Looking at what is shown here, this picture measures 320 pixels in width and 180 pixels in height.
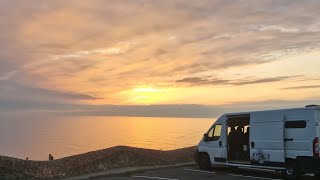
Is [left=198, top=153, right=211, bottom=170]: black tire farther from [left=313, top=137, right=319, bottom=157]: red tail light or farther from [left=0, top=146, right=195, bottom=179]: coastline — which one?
[left=313, top=137, right=319, bottom=157]: red tail light

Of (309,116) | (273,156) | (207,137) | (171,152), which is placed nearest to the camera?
(309,116)

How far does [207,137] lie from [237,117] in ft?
6.44

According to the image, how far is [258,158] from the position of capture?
693 inches

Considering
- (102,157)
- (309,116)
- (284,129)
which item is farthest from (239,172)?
(102,157)

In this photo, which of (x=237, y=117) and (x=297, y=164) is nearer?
(x=297, y=164)

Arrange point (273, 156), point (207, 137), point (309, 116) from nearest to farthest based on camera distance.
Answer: point (309, 116) → point (273, 156) → point (207, 137)

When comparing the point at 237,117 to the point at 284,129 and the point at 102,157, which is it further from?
→ the point at 102,157

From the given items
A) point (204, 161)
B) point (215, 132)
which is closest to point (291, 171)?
point (215, 132)

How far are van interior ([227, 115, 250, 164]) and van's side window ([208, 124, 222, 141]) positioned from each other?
1.38 feet

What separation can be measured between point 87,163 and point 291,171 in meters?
9.33

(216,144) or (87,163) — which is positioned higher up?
(216,144)

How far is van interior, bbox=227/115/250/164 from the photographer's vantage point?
62.5 ft

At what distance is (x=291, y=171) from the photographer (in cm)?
1647

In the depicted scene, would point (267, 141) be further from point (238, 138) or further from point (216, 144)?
point (216, 144)
